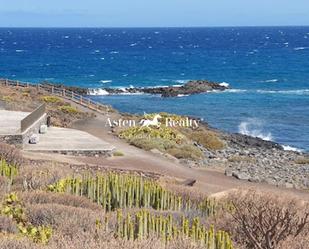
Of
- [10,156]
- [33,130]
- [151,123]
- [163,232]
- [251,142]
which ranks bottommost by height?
[251,142]

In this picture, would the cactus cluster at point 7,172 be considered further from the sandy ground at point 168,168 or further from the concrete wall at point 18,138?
the concrete wall at point 18,138

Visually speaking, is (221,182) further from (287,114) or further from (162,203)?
(287,114)

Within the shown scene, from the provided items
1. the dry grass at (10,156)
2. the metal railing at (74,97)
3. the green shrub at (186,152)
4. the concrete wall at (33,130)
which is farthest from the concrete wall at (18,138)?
the metal railing at (74,97)

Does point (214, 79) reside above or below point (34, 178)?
below

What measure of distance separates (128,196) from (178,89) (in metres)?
57.5

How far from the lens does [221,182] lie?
1079 inches

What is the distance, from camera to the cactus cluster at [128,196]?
1773 centimetres

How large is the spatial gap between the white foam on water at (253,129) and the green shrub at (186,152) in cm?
1244

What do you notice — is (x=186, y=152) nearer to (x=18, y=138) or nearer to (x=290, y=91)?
(x=18, y=138)

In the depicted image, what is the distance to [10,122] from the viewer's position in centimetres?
3356

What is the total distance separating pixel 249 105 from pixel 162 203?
46.7 meters

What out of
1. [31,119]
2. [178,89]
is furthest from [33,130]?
[178,89]

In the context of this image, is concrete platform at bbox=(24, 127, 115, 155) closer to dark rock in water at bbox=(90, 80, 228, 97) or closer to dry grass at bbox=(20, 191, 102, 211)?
dry grass at bbox=(20, 191, 102, 211)

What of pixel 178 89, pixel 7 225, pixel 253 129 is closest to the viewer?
pixel 7 225
